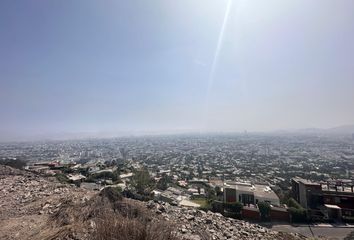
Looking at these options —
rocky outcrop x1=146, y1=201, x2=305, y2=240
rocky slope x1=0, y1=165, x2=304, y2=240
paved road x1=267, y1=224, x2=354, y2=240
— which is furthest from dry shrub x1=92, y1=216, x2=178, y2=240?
paved road x1=267, y1=224, x2=354, y2=240

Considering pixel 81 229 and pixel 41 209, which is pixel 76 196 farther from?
pixel 81 229

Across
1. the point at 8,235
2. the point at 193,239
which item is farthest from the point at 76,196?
the point at 193,239

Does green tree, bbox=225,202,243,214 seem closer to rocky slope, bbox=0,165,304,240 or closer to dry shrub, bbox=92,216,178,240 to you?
rocky slope, bbox=0,165,304,240

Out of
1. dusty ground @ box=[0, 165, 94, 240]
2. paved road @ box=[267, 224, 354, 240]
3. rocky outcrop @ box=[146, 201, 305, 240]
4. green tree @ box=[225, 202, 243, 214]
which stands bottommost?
paved road @ box=[267, 224, 354, 240]

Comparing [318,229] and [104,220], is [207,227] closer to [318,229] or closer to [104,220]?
[104,220]

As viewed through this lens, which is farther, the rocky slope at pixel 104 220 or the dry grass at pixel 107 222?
the rocky slope at pixel 104 220

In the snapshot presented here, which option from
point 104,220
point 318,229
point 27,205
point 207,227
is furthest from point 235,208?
point 104,220

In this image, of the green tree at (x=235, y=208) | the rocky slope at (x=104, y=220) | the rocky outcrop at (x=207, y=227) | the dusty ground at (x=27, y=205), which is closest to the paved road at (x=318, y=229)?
the green tree at (x=235, y=208)

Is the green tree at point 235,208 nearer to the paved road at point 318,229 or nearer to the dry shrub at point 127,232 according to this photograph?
the paved road at point 318,229
